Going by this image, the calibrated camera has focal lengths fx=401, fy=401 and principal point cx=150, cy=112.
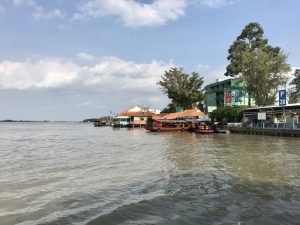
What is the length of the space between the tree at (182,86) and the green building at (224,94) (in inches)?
138

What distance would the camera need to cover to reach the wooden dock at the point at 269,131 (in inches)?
1735

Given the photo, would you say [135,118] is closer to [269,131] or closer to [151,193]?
[269,131]

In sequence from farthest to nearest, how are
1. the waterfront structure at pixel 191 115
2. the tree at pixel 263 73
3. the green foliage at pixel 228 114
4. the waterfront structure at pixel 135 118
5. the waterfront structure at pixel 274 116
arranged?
the waterfront structure at pixel 135 118 → the waterfront structure at pixel 191 115 → the green foliage at pixel 228 114 → the tree at pixel 263 73 → the waterfront structure at pixel 274 116

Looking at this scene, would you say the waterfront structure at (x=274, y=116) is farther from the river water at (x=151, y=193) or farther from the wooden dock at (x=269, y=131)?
the river water at (x=151, y=193)

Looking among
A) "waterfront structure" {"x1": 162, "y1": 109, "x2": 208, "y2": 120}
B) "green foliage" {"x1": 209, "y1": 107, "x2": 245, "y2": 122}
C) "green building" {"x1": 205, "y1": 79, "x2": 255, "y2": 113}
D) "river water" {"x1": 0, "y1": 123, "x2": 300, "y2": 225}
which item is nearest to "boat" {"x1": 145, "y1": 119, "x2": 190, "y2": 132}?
"waterfront structure" {"x1": 162, "y1": 109, "x2": 208, "y2": 120}

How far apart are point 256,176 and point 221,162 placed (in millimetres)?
5058

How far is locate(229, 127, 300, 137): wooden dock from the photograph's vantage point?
44062 mm

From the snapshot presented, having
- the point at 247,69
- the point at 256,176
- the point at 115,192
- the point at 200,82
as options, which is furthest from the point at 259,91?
the point at 115,192

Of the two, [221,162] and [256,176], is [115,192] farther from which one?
[221,162]

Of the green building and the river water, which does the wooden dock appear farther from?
A: the river water

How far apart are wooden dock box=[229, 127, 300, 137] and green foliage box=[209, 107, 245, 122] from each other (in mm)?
8226

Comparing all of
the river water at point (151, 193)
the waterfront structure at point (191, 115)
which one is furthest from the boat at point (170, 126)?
the river water at point (151, 193)

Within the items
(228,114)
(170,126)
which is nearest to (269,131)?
(228,114)

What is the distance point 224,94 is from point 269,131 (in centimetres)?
2384
